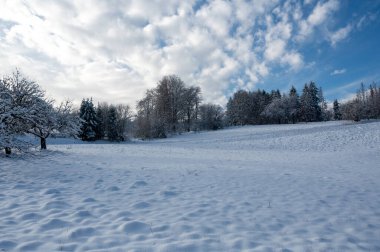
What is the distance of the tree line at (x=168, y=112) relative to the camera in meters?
18.2

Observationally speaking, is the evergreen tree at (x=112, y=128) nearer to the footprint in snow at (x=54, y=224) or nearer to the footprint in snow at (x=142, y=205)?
the footprint in snow at (x=142, y=205)

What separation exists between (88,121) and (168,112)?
1780 centimetres

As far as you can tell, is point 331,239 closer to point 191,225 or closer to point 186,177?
point 191,225

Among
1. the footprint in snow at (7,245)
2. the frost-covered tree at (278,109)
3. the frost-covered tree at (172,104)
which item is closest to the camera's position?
the footprint in snow at (7,245)

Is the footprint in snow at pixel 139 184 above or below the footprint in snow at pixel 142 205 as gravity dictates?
above

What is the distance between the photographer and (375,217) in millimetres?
5613

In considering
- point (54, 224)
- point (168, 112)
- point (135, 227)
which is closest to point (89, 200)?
point (54, 224)

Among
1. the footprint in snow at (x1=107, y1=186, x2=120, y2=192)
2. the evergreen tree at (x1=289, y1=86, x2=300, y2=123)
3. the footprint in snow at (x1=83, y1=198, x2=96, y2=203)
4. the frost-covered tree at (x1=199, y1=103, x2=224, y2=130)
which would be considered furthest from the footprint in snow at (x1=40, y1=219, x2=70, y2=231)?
the evergreen tree at (x1=289, y1=86, x2=300, y2=123)

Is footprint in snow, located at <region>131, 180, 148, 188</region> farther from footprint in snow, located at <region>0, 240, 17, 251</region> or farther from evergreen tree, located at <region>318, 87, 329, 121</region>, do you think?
evergreen tree, located at <region>318, 87, 329, 121</region>

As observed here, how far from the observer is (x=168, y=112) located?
54.3 m

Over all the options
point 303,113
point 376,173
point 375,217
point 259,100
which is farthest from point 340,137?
point 259,100

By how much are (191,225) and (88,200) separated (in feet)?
10.3

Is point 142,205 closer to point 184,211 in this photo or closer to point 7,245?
point 184,211

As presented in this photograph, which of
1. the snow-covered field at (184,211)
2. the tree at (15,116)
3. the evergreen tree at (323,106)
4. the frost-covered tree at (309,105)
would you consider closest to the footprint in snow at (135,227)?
the snow-covered field at (184,211)
